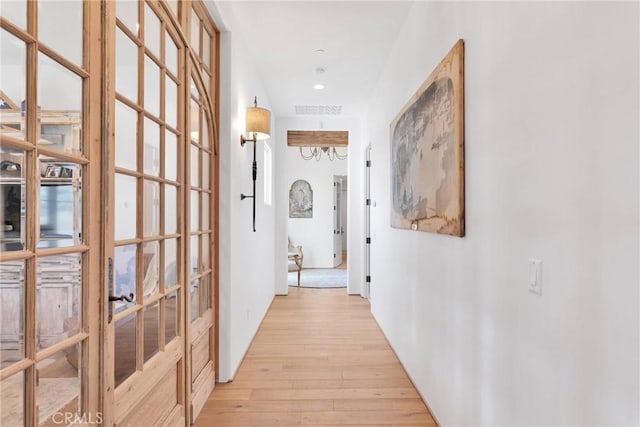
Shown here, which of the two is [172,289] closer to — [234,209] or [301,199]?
[234,209]

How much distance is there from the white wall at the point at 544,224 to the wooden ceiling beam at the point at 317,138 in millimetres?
4094

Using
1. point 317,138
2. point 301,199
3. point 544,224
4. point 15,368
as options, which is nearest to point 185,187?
point 15,368

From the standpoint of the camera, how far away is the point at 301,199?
943 cm

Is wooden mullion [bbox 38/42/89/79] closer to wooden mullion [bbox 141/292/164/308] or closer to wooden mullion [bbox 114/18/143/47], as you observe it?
wooden mullion [bbox 114/18/143/47]

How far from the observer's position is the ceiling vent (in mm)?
5555

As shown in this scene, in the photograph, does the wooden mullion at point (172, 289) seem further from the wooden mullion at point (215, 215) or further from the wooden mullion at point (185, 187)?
the wooden mullion at point (215, 215)

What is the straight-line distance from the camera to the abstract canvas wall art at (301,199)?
9406mm

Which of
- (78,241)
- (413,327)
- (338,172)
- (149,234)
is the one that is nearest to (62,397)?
(78,241)

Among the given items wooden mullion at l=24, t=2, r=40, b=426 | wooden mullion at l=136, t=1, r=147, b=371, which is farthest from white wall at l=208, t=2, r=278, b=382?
wooden mullion at l=24, t=2, r=40, b=426

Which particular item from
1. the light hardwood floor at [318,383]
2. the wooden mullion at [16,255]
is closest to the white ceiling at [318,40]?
the wooden mullion at [16,255]

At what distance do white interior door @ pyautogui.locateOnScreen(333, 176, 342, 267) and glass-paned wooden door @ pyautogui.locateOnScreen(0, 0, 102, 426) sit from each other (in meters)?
8.31

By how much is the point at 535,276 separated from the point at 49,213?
1500mm

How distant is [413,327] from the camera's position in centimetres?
286

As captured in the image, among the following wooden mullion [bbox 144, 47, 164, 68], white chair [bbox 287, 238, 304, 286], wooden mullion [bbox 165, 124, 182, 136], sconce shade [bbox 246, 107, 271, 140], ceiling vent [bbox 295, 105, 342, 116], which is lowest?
white chair [bbox 287, 238, 304, 286]
